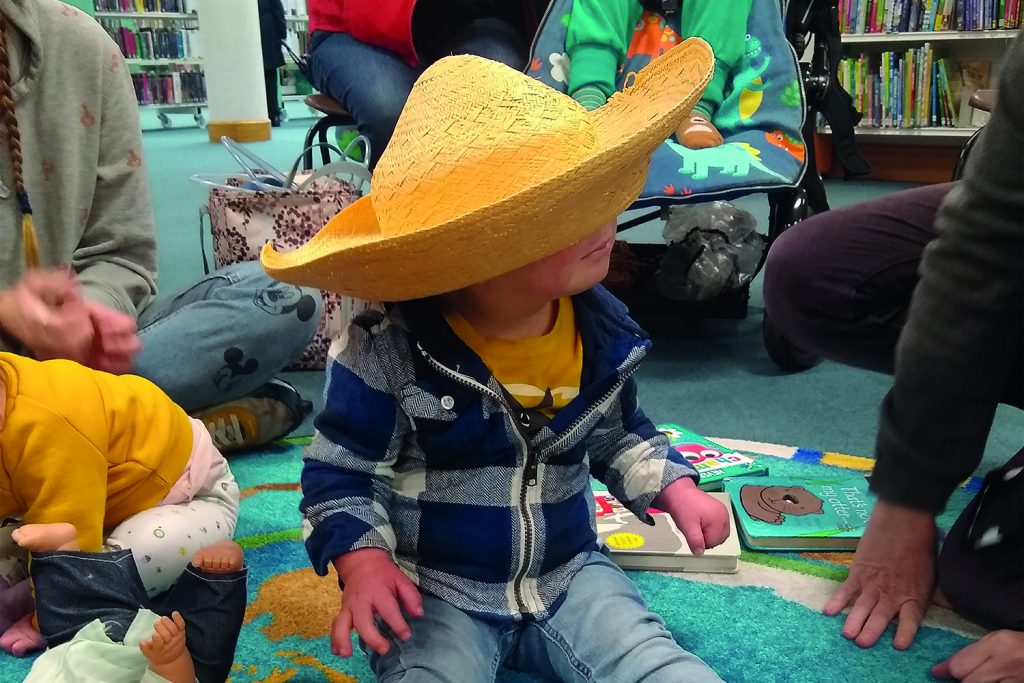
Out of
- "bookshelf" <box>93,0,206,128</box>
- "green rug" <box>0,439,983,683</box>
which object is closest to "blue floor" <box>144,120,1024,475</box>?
"green rug" <box>0,439,983,683</box>

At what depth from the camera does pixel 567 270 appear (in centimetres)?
67

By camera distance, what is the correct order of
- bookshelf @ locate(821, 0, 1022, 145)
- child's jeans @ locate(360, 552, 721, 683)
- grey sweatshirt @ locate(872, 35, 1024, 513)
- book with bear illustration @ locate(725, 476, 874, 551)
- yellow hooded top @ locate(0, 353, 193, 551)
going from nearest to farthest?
grey sweatshirt @ locate(872, 35, 1024, 513) → child's jeans @ locate(360, 552, 721, 683) → yellow hooded top @ locate(0, 353, 193, 551) → book with bear illustration @ locate(725, 476, 874, 551) → bookshelf @ locate(821, 0, 1022, 145)

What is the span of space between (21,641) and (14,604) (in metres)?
0.05

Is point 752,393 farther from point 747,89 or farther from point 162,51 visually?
point 162,51

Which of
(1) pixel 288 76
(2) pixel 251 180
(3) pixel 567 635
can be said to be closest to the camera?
(3) pixel 567 635

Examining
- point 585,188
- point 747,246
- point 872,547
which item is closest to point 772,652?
point 872,547

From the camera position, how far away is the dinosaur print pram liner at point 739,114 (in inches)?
56.4

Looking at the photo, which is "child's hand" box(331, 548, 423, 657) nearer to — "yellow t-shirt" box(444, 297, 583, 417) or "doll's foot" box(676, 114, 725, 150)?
"yellow t-shirt" box(444, 297, 583, 417)

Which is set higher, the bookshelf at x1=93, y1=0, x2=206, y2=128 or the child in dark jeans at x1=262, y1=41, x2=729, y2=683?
the child in dark jeans at x1=262, y1=41, x2=729, y2=683

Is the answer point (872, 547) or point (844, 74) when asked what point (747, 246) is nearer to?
point (872, 547)

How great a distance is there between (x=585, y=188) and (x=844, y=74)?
3.62 meters

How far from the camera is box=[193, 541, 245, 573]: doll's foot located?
0.73m

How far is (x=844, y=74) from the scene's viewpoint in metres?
3.76

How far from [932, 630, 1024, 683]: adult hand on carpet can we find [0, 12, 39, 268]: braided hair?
3.44 feet
